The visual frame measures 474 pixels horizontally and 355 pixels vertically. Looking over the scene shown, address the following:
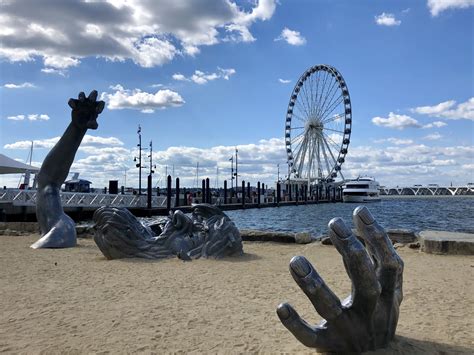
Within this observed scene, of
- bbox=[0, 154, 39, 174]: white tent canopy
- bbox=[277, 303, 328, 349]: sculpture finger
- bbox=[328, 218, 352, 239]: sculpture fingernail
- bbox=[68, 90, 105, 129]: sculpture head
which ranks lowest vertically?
bbox=[277, 303, 328, 349]: sculpture finger

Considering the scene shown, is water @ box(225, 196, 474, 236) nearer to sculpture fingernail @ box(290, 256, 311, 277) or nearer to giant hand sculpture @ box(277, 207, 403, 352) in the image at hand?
giant hand sculpture @ box(277, 207, 403, 352)

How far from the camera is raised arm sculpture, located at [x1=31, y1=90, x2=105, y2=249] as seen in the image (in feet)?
37.4

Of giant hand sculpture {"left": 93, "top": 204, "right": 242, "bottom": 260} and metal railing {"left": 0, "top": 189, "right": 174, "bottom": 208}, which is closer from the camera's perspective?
giant hand sculpture {"left": 93, "top": 204, "right": 242, "bottom": 260}

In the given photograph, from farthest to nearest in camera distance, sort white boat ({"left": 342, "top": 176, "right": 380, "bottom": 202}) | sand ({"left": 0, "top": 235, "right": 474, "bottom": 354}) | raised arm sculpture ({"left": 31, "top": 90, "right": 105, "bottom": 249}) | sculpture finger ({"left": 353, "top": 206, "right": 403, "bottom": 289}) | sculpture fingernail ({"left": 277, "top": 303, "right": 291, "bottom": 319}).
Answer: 1. white boat ({"left": 342, "top": 176, "right": 380, "bottom": 202})
2. raised arm sculpture ({"left": 31, "top": 90, "right": 105, "bottom": 249})
3. sand ({"left": 0, "top": 235, "right": 474, "bottom": 354})
4. sculpture finger ({"left": 353, "top": 206, "right": 403, "bottom": 289})
5. sculpture fingernail ({"left": 277, "top": 303, "right": 291, "bottom": 319})

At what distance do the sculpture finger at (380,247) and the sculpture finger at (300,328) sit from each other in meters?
0.58

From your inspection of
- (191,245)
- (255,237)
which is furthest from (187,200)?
(191,245)

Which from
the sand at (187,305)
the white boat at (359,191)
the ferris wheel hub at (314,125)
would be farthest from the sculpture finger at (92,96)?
the white boat at (359,191)

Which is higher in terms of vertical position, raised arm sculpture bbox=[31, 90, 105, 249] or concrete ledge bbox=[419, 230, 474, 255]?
raised arm sculpture bbox=[31, 90, 105, 249]

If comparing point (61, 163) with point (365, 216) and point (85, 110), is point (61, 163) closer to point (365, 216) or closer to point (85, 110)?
point (85, 110)

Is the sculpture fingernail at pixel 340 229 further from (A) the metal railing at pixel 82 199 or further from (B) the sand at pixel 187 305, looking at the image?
(A) the metal railing at pixel 82 199

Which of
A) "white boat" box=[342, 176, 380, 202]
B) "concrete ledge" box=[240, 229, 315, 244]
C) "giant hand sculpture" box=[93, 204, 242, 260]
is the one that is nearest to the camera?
"giant hand sculpture" box=[93, 204, 242, 260]

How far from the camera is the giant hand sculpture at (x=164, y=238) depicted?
9078mm

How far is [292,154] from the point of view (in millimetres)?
59719

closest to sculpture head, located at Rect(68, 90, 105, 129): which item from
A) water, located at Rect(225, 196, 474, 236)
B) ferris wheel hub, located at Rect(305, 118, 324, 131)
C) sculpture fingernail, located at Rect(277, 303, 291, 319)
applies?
sculpture fingernail, located at Rect(277, 303, 291, 319)
